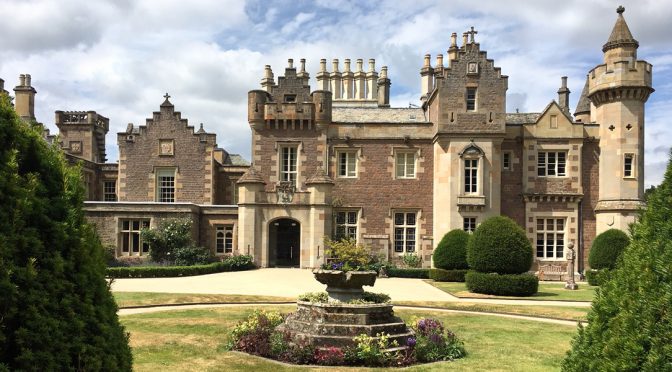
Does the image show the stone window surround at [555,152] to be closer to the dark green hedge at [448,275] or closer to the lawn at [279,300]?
the dark green hedge at [448,275]

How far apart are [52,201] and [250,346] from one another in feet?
26.5

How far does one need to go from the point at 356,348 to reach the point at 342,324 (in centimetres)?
77

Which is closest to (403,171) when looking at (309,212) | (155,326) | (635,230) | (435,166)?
(435,166)

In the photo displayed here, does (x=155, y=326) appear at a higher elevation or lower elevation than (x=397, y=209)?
lower

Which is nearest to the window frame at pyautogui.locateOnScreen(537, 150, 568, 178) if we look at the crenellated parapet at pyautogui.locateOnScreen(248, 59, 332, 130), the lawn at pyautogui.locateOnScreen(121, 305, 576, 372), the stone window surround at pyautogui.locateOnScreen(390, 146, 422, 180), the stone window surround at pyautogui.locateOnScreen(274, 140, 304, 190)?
the stone window surround at pyautogui.locateOnScreen(390, 146, 422, 180)

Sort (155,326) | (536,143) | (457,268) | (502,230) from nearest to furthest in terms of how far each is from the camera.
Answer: (155,326) → (502,230) → (457,268) → (536,143)

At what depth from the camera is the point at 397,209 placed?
117 ft

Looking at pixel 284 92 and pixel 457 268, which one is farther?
pixel 284 92

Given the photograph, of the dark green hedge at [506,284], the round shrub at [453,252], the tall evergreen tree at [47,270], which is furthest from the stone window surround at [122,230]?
the tall evergreen tree at [47,270]

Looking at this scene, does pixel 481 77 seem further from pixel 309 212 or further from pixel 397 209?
pixel 309 212

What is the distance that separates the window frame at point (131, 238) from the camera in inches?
1298

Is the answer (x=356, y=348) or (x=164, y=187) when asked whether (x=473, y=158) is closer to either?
(x=164, y=187)

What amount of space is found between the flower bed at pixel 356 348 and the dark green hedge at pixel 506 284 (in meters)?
11.4

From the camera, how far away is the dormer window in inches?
1372
